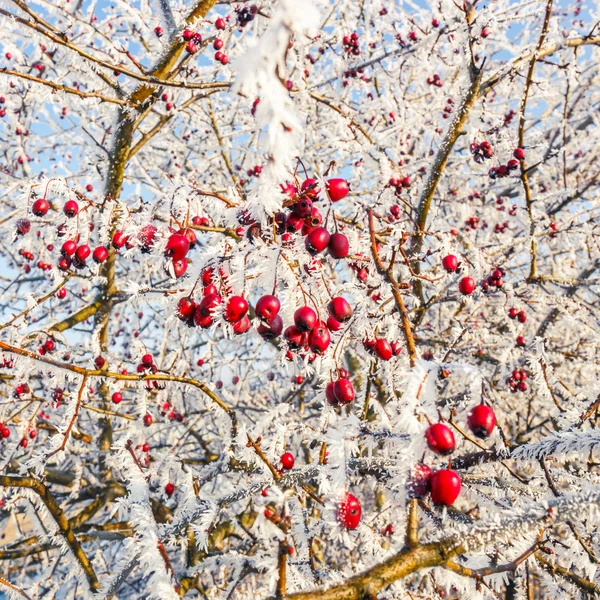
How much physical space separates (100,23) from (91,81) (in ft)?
7.28

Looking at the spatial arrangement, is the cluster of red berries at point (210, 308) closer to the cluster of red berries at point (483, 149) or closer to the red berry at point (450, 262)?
the red berry at point (450, 262)

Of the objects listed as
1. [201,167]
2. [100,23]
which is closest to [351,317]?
[100,23]

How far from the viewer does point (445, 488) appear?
3.28 ft

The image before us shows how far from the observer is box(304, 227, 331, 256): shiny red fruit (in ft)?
4.25

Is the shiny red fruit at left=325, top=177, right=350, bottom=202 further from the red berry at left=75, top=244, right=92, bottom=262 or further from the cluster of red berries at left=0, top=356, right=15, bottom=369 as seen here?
the cluster of red berries at left=0, top=356, right=15, bottom=369

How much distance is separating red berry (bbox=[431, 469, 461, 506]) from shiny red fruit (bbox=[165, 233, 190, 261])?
1089 millimetres

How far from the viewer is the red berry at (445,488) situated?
1.00 m

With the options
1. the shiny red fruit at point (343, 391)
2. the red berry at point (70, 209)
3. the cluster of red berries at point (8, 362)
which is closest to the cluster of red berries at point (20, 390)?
the cluster of red berries at point (8, 362)

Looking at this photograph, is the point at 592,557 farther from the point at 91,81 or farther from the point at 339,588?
the point at 91,81

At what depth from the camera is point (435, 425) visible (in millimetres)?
930

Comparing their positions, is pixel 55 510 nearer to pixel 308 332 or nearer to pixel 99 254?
pixel 99 254

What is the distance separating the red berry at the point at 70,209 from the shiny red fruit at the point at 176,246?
95cm

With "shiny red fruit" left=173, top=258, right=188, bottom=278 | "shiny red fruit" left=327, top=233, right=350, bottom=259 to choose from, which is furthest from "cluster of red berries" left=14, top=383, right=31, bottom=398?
"shiny red fruit" left=327, top=233, right=350, bottom=259

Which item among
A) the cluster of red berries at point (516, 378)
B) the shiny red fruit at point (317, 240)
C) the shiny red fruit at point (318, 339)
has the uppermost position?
the cluster of red berries at point (516, 378)
